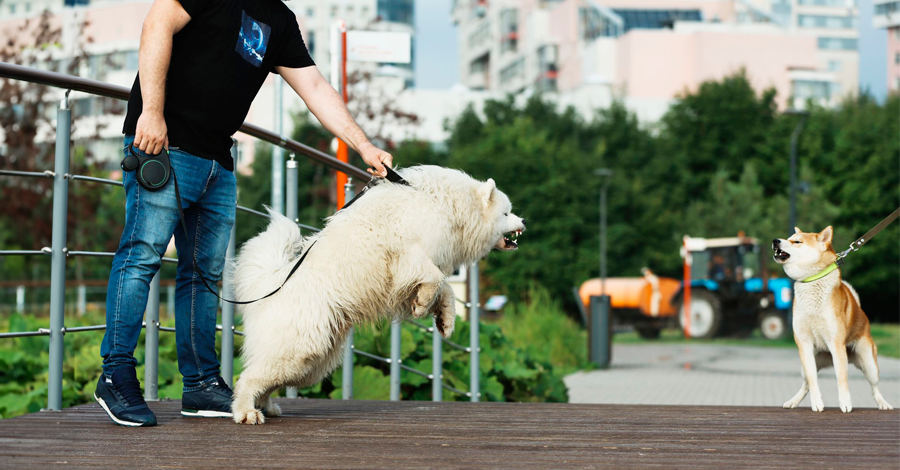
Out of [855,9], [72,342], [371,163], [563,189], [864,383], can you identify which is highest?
[855,9]

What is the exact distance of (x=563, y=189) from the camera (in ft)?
128

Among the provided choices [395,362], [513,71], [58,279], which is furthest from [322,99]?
[513,71]

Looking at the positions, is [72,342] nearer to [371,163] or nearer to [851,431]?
[371,163]

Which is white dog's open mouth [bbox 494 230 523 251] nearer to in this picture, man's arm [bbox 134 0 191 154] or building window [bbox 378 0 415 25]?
man's arm [bbox 134 0 191 154]

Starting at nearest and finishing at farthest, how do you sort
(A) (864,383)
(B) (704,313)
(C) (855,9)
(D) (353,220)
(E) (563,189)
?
(D) (353,220), (A) (864,383), (B) (704,313), (E) (563,189), (C) (855,9)

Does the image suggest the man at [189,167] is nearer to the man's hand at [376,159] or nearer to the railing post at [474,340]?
the man's hand at [376,159]

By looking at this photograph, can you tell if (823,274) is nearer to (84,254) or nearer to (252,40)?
(252,40)

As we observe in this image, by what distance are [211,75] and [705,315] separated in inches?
932

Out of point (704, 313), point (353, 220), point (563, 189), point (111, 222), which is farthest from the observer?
point (563, 189)

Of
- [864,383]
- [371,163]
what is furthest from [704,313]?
[371,163]

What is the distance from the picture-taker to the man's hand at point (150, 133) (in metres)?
3.61

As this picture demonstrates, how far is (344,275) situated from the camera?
3.94 meters

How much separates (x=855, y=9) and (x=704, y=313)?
Result: 248ft

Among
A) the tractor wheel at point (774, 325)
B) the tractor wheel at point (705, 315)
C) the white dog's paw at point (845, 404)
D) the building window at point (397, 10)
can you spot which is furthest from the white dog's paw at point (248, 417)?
the building window at point (397, 10)
